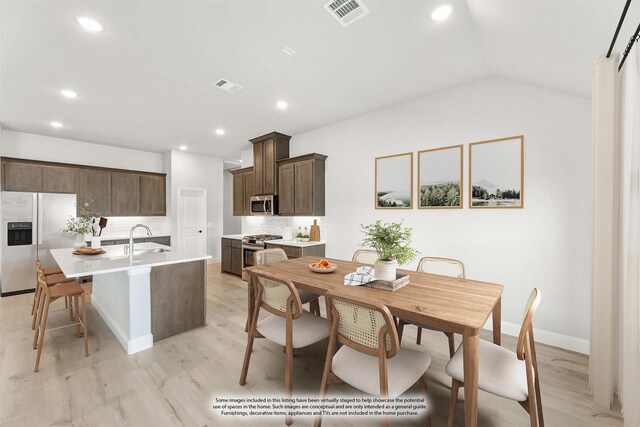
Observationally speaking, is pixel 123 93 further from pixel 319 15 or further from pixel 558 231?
pixel 558 231

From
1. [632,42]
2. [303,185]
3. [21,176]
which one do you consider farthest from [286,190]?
[21,176]

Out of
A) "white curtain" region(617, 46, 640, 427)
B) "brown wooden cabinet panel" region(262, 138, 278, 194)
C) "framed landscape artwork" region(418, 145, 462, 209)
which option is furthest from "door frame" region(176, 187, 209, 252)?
"white curtain" region(617, 46, 640, 427)

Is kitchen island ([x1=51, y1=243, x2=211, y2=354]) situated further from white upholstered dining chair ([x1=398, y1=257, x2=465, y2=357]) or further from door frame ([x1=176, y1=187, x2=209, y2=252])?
door frame ([x1=176, y1=187, x2=209, y2=252])

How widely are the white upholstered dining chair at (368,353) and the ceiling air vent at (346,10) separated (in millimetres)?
2057

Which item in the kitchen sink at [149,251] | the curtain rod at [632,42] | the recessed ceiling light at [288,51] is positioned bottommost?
the kitchen sink at [149,251]

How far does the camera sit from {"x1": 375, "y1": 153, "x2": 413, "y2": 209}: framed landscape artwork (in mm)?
3730

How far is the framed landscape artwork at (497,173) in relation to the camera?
2.89 metres

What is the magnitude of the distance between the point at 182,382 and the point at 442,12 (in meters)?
3.62

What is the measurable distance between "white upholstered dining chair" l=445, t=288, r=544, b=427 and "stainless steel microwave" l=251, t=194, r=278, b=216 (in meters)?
4.12

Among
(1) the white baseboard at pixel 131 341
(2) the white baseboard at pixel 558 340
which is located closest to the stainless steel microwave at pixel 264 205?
(1) the white baseboard at pixel 131 341

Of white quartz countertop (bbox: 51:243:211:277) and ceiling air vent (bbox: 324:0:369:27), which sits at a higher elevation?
ceiling air vent (bbox: 324:0:369:27)

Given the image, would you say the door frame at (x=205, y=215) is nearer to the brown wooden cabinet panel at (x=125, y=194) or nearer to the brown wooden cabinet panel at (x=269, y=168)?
the brown wooden cabinet panel at (x=125, y=194)

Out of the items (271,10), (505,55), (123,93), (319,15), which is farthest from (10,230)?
(505,55)

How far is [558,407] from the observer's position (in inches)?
74.2
